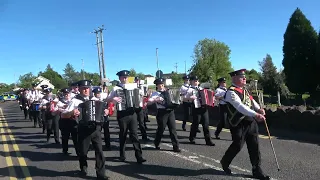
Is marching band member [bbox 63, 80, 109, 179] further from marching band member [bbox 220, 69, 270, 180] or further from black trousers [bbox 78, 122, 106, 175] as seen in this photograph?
marching band member [bbox 220, 69, 270, 180]

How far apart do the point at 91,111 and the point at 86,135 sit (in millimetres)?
565

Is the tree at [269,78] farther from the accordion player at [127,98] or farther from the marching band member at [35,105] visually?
the accordion player at [127,98]

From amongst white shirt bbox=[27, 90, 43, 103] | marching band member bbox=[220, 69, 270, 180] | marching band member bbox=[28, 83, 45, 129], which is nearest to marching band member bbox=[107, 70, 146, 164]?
marching band member bbox=[220, 69, 270, 180]

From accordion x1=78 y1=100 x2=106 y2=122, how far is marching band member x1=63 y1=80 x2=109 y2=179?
8cm

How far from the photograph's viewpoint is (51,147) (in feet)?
34.7

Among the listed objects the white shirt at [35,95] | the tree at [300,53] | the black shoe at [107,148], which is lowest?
the black shoe at [107,148]

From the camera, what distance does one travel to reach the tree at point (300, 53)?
2914 centimetres

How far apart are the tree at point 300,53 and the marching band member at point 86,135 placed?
26460mm

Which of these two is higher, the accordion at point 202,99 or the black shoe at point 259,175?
the accordion at point 202,99

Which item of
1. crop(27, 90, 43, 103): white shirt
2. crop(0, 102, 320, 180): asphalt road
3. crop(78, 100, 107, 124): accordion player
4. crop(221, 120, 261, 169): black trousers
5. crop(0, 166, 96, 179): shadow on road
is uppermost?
crop(27, 90, 43, 103): white shirt

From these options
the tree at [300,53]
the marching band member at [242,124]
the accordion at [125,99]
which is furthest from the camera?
the tree at [300,53]

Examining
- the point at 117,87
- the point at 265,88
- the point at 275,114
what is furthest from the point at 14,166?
the point at 265,88


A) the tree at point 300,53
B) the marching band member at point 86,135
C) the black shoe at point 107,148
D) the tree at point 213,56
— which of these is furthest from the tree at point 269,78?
the marching band member at point 86,135

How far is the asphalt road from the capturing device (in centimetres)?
648
